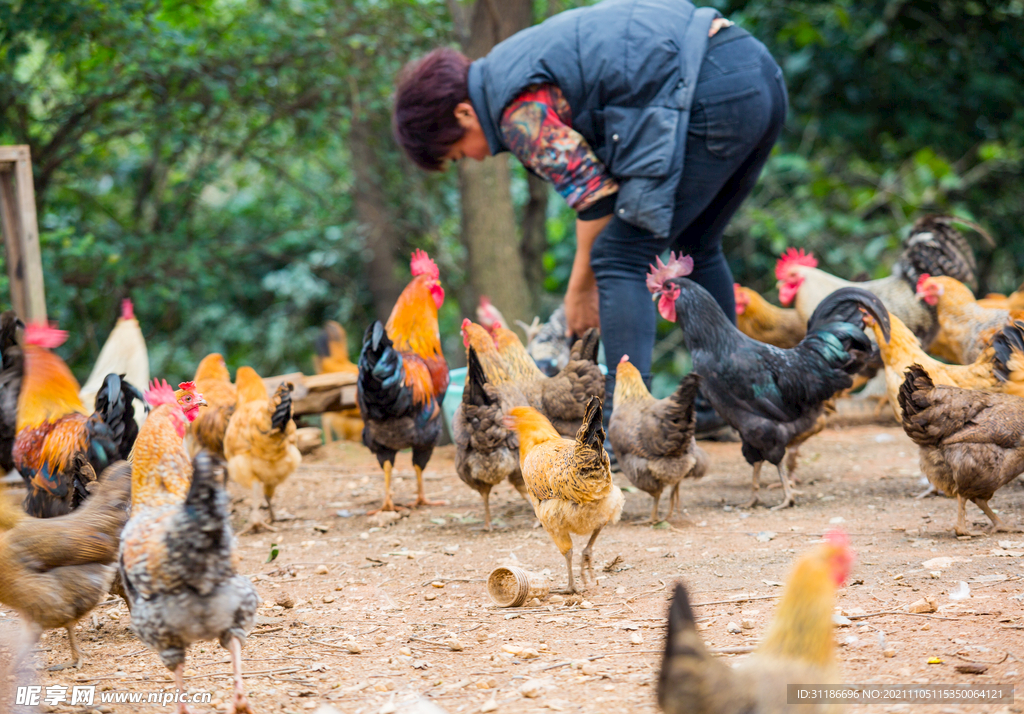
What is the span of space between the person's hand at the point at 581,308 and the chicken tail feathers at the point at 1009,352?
2.13 metres

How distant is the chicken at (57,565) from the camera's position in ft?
9.07

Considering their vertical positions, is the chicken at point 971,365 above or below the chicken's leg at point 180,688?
above

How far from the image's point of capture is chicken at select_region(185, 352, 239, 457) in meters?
5.15

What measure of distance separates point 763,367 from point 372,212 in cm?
570

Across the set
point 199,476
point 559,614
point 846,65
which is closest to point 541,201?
point 846,65

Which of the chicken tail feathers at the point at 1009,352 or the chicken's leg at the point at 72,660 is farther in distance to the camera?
the chicken tail feathers at the point at 1009,352

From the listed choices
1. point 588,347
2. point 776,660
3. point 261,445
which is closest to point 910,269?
point 588,347

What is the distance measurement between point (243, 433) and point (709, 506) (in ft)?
9.26

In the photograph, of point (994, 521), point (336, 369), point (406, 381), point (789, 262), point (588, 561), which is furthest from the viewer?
point (336, 369)

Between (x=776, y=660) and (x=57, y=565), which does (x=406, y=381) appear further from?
(x=776, y=660)

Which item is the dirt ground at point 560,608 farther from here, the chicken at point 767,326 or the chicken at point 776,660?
the chicken at point 767,326

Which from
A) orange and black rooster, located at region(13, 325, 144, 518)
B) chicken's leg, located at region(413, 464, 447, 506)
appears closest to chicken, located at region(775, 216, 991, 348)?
chicken's leg, located at region(413, 464, 447, 506)

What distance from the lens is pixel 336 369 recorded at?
7.77 meters

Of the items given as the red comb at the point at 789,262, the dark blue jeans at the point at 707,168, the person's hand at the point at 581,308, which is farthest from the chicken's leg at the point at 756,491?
the red comb at the point at 789,262
